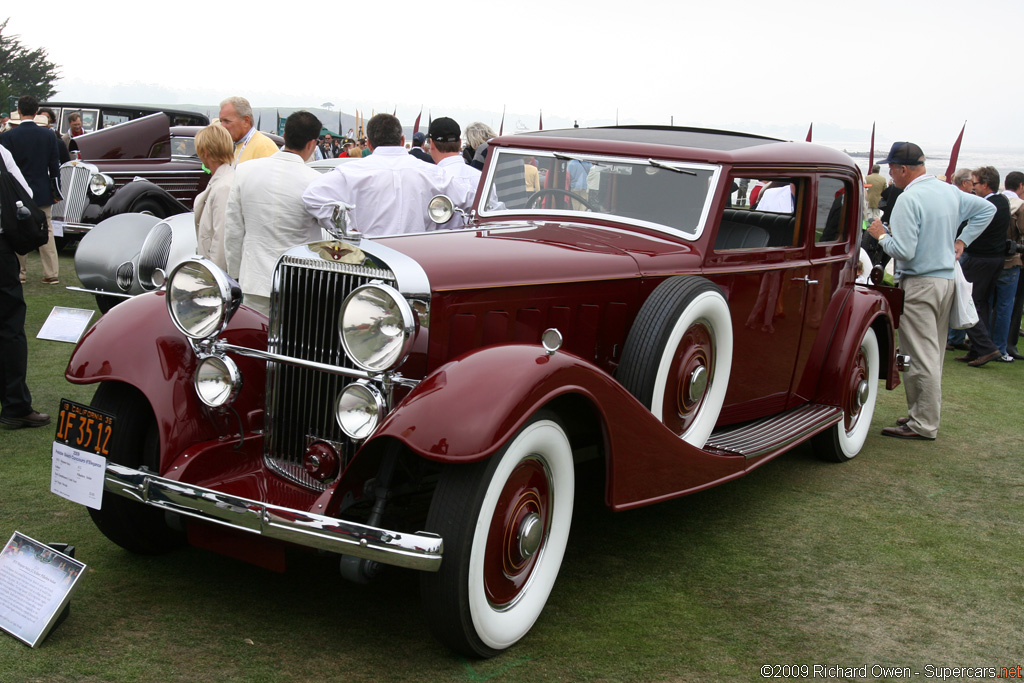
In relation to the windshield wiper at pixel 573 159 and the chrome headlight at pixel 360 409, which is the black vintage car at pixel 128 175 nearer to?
the windshield wiper at pixel 573 159

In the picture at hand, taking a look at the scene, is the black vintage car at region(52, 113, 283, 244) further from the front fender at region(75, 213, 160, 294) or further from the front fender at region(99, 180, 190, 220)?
the front fender at region(75, 213, 160, 294)

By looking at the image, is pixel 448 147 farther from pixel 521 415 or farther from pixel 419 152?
pixel 521 415

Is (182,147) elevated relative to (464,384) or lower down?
elevated

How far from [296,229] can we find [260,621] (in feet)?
6.74

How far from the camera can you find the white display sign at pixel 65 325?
180 inches

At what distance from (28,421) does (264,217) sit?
1.82 meters

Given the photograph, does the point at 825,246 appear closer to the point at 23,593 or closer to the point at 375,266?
the point at 375,266

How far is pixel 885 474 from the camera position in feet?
16.4

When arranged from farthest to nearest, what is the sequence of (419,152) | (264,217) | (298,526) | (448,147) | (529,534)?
(419,152), (448,147), (264,217), (529,534), (298,526)

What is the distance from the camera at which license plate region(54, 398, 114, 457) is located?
9.55 ft

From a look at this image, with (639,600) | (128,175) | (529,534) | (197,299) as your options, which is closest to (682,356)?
(639,600)

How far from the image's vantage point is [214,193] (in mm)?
4723

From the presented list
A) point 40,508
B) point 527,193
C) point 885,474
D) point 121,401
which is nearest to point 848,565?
point 885,474

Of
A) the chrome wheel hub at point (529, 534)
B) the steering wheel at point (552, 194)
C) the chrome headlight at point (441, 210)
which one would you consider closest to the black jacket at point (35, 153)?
the chrome headlight at point (441, 210)
